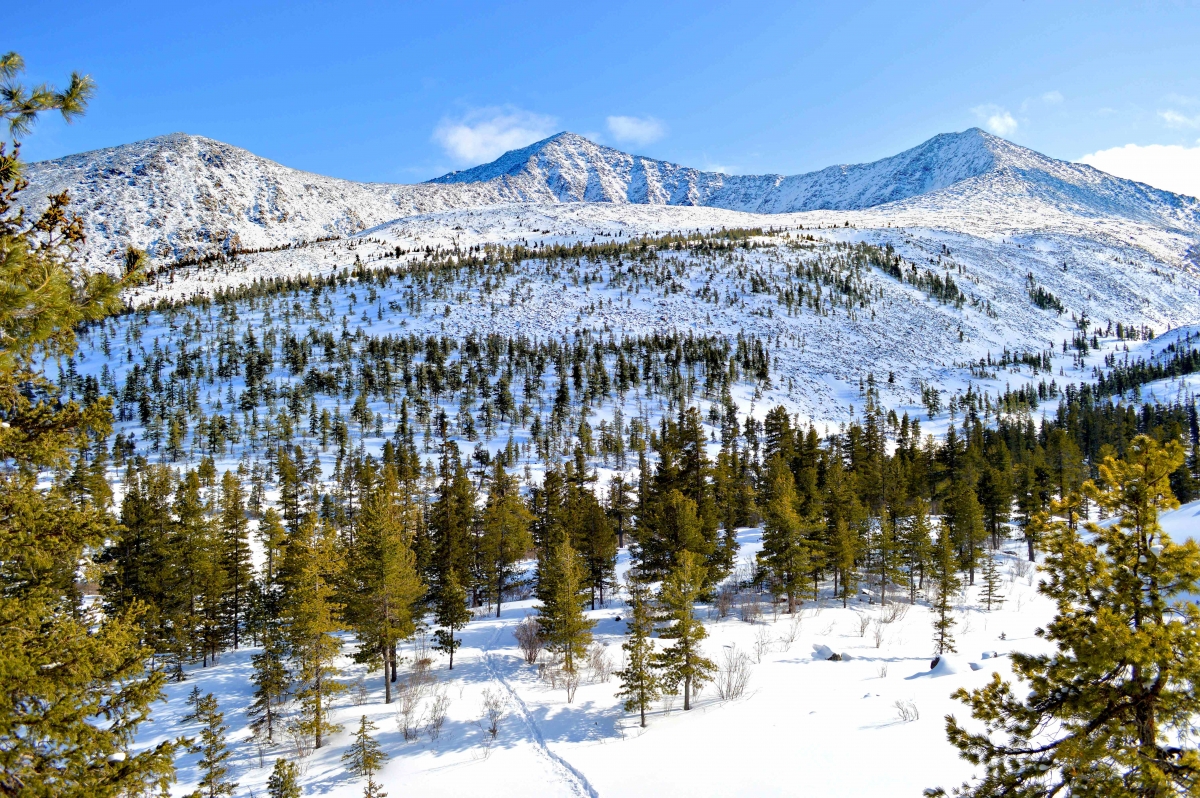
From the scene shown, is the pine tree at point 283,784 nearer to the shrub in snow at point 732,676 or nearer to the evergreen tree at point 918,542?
the shrub in snow at point 732,676

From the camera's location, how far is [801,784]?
16047 mm

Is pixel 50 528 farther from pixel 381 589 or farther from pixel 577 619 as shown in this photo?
pixel 577 619

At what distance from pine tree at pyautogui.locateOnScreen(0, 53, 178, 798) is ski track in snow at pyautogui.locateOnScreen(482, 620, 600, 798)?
14713 mm

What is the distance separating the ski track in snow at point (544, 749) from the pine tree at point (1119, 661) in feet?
44.7

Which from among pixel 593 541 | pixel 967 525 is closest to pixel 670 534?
pixel 593 541

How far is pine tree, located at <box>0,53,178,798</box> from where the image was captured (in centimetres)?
565

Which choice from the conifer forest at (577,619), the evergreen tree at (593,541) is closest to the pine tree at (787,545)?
the conifer forest at (577,619)

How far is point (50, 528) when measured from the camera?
6562 mm

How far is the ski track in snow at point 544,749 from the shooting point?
1827 cm

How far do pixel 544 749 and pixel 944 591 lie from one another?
22.7 metres

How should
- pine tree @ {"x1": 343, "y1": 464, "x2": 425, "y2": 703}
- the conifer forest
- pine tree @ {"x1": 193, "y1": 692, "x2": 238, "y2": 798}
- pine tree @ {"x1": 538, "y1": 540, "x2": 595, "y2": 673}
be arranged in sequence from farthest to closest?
pine tree @ {"x1": 538, "y1": 540, "x2": 595, "y2": 673} < pine tree @ {"x1": 343, "y1": 464, "x2": 425, "y2": 703} < pine tree @ {"x1": 193, "y1": 692, "x2": 238, "y2": 798} < the conifer forest

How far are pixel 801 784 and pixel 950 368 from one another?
666 feet

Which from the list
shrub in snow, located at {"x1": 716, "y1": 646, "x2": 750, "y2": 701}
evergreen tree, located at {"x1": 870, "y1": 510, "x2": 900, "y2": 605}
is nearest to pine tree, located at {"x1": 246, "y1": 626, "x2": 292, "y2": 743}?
shrub in snow, located at {"x1": 716, "y1": 646, "x2": 750, "y2": 701}

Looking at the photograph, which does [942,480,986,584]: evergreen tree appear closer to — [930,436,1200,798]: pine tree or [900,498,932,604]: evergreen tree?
[900,498,932,604]: evergreen tree
